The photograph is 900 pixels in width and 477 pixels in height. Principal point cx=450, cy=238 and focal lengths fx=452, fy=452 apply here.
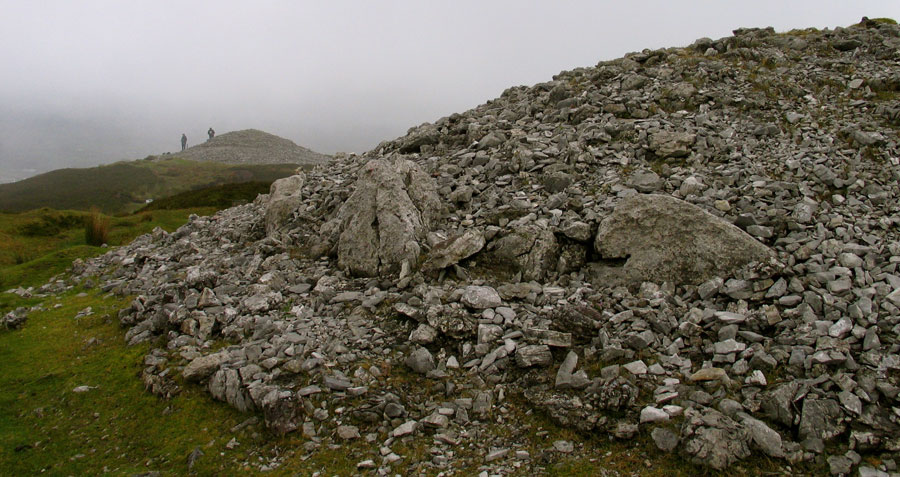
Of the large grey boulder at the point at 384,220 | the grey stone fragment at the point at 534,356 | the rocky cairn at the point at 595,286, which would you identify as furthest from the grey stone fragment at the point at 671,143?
the grey stone fragment at the point at 534,356

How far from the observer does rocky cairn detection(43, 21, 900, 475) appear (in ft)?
26.9

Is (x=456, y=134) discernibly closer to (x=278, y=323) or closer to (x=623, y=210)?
(x=623, y=210)

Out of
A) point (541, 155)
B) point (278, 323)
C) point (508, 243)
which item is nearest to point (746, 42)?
point (541, 155)

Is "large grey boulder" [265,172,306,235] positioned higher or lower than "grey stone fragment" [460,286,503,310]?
higher

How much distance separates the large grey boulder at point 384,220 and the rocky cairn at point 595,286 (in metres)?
0.08

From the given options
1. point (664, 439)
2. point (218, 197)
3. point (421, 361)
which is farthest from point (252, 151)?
point (664, 439)

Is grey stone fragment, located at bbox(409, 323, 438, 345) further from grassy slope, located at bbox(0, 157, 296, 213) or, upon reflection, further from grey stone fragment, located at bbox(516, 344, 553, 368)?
grassy slope, located at bbox(0, 157, 296, 213)

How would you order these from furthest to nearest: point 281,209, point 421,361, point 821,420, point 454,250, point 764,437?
point 281,209
point 454,250
point 421,361
point 821,420
point 764,437

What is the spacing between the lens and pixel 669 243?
38.3 feet

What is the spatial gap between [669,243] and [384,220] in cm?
833

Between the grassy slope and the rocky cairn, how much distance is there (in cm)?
6576

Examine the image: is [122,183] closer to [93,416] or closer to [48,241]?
[48,241]

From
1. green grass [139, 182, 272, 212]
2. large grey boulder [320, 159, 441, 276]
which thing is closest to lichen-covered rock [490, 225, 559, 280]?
large grey boulder [320, 159, 441, 276]

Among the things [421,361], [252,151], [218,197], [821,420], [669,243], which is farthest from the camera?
[252,151]
